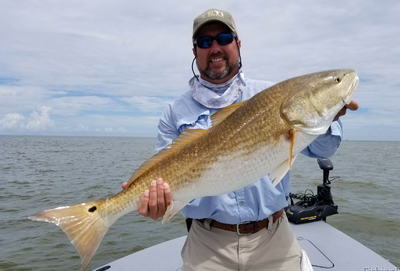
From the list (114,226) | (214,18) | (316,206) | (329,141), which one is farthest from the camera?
(114,226)

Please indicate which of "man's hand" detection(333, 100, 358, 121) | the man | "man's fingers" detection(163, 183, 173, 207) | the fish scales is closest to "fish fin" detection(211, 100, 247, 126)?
the fish scales

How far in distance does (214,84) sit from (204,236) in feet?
5.72

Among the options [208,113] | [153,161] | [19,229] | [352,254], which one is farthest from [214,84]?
[19,229]

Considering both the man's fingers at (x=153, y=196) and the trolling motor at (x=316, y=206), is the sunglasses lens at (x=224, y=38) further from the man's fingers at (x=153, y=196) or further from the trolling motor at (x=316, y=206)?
the trolling motor at (x=316, y=206)

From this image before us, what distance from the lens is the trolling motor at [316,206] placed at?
6.22 m

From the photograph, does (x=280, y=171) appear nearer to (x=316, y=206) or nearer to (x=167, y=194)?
(x=167, y=194)

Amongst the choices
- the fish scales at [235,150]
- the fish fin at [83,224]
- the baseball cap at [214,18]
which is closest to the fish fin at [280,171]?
the fish scales at [235,150]

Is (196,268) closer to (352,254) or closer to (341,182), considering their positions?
(352,254)

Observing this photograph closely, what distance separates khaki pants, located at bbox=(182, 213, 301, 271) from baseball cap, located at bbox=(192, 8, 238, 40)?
7.40 feet

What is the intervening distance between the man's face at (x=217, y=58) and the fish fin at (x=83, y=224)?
6.13 ft

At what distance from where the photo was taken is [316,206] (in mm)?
6379

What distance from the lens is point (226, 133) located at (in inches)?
109

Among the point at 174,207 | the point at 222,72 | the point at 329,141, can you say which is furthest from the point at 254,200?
the point at 222,72

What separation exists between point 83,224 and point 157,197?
0.76 meters
